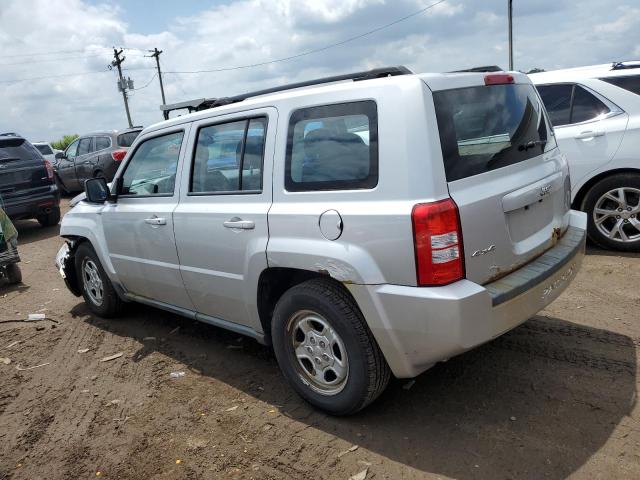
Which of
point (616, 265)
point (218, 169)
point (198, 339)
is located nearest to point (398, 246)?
point (218, 169)

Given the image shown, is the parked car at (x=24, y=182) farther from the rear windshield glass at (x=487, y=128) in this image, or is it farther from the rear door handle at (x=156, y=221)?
the rear windshield glass at (x=487, y=128)

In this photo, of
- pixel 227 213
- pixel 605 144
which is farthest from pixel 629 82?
pixel 227 213

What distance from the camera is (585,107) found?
5824 mm

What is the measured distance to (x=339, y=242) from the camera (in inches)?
112

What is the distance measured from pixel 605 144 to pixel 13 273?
23.9 ft

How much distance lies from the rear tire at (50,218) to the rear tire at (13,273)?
13.5ft

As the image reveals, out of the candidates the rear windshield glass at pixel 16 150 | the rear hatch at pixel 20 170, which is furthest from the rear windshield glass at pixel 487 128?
the rear windshield glass at pixel 16 150

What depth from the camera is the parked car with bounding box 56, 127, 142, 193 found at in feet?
45.6

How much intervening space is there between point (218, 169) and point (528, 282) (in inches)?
83.4

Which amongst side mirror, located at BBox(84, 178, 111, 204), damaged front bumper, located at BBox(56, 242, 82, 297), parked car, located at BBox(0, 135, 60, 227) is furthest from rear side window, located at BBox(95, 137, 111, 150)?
side mirror, located at BBox(84, 178, 111, 204)

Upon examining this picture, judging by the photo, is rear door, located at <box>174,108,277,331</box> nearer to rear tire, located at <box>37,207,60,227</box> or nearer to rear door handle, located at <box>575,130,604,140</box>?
rear door handle, located at <box>575,130,604,140</box>

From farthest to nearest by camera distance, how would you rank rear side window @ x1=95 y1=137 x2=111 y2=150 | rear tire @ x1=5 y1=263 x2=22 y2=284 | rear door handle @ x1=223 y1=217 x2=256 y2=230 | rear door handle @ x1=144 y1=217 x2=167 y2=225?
rear side window @ x1=95 y1=137 x2=111 y2=150, rear tire @ x1=5 y1=263 x2=22 y2=284, rear door handle @ x1=144 y1=217 x2=167 y2=225, rear door handle @ x1=223 y1=217 x2=256 y2=230

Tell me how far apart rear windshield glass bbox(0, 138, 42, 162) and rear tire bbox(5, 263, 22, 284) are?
12.9 ft

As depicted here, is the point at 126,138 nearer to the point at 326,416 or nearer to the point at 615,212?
the point at 615,212
